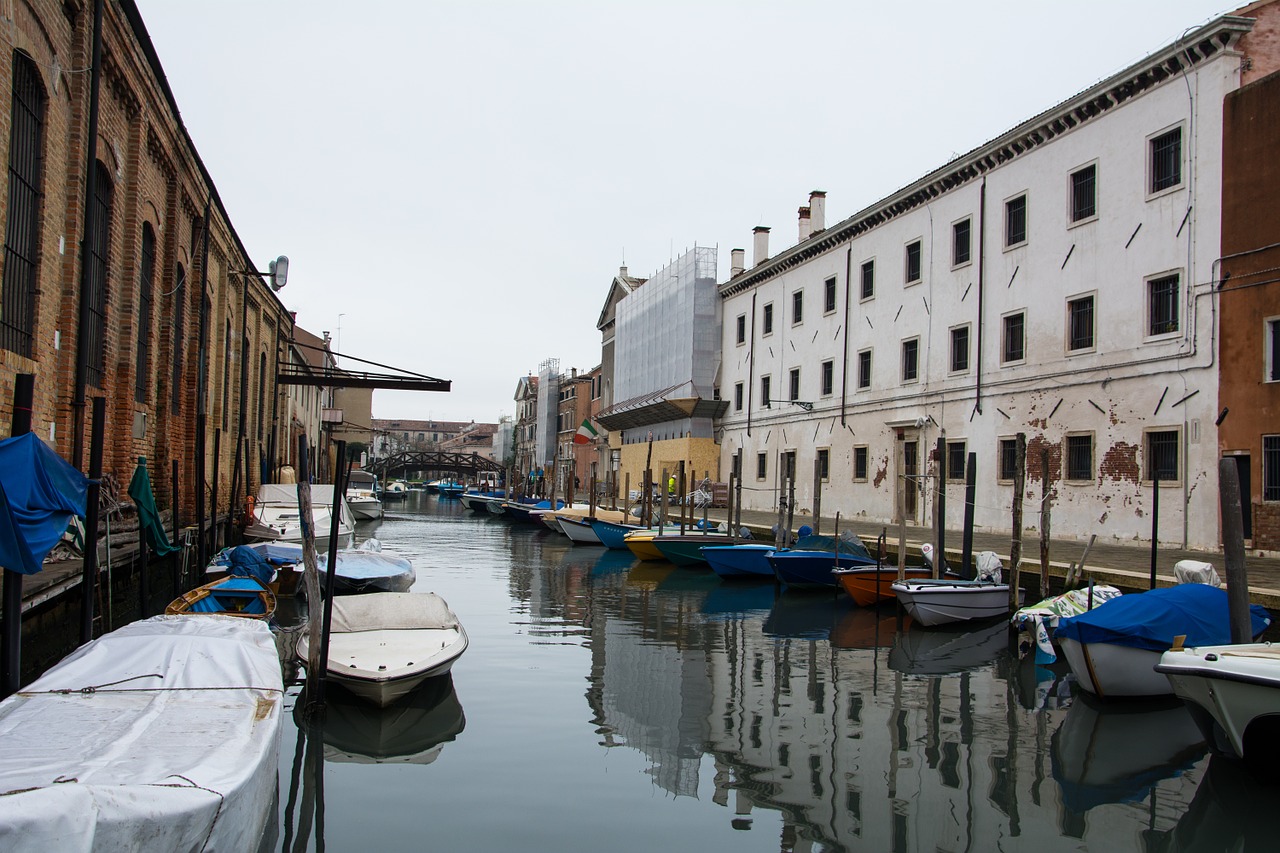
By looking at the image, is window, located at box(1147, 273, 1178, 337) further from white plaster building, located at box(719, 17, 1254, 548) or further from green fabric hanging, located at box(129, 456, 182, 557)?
green fabric hanging, located at box(129, 456, 182, 557)

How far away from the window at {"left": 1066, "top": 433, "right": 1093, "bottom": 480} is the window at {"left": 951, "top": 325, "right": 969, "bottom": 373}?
414cm

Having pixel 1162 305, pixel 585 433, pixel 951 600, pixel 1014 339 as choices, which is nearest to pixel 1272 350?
pixel 1162 305

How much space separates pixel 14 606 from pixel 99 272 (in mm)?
7389

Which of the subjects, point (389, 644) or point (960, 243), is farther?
point (960, 243)

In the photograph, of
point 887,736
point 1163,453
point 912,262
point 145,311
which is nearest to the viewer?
point 887,736

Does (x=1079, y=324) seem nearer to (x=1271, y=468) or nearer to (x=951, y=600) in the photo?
(x=1271, y=468)

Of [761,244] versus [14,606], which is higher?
[761,244]

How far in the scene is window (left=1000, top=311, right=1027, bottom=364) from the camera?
22531mm

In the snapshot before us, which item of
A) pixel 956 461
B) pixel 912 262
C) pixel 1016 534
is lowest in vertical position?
pixel 1016 534

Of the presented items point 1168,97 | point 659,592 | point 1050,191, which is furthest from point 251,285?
point 1168,97

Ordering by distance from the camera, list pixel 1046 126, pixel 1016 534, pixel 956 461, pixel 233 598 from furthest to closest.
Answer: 1. pixel 956 461
2. pixel 1046 126
3. pixel 1016 534
4. pixel 233 598

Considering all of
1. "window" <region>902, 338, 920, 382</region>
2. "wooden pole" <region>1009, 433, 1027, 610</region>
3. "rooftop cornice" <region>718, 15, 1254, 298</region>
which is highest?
"rooftop cornice" <region>718, 15, 1254, 298</region>

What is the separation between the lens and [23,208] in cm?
1005

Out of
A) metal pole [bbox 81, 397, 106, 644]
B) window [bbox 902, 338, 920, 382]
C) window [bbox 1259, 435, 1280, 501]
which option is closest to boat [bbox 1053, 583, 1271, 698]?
window [bbox 1259, 435, 1280, 501]
